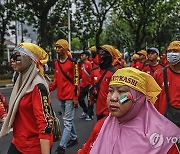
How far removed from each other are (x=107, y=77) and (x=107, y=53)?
Answer: 0.37 metres

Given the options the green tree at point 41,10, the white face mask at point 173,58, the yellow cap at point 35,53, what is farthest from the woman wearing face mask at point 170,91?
the green tree at point 41,10

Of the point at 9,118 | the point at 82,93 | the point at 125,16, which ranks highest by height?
the point at 125,16

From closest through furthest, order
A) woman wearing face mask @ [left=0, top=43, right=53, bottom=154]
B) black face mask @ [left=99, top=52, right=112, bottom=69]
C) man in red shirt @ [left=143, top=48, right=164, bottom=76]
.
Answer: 1. woman wearing face mask @ [left=0, top=43, right=53, bottom=154]
2. black face mask @ [left=99, top=52, right=112, bottom=69]
3. man in red shirt @ [left=143, top=48, right=164, bottom=76]

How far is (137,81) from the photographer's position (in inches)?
101

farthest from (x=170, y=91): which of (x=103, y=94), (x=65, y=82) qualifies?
(x=65, y=82)

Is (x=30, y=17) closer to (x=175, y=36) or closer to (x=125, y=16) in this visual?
(x=125, y=16)

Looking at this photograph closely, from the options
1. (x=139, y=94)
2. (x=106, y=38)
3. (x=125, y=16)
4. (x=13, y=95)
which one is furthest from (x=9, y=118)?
(x=106, y=38)

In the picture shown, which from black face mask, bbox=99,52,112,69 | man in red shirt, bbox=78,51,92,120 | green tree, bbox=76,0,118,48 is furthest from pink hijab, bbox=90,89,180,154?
green tree, bbox=76,0,118,48

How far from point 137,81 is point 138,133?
0.34 meters

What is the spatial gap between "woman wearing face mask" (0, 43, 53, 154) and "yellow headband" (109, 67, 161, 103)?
91cm

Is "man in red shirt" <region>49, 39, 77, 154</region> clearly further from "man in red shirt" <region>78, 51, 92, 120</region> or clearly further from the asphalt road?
"man in red shirt" <region>78, 51, 92, 120</region>

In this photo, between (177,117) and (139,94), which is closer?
(139,94)

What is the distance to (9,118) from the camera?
345 cm

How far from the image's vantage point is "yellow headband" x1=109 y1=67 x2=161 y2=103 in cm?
254
